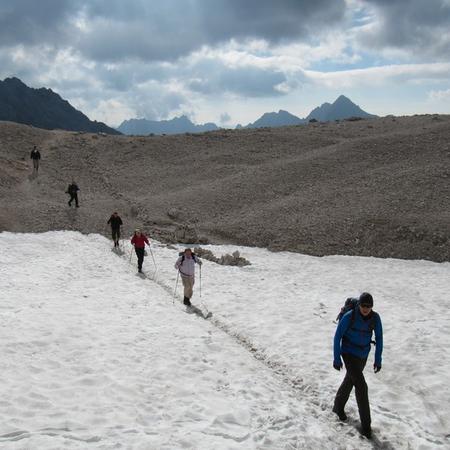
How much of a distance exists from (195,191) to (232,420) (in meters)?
35.1

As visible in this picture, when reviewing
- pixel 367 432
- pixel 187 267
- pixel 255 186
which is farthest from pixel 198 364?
pixel 255 186

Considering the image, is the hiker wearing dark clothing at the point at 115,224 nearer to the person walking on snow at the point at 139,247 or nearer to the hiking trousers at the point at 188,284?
the person walking on snow at the point at 139,247

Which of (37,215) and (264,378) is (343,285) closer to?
(264,378)

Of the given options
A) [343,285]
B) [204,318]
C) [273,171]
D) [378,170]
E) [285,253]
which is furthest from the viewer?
[273,171]

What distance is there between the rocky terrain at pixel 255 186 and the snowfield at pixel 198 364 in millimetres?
10079

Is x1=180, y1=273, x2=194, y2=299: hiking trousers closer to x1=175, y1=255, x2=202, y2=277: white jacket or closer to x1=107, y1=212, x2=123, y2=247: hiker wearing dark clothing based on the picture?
x1=175, y1=255, x2=202, y2=277: white jacket

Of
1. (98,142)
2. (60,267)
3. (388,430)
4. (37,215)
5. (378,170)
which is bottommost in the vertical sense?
(388,430)

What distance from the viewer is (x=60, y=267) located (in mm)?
22750

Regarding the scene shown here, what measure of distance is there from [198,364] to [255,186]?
3250 cm

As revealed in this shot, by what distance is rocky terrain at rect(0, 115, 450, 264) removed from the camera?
33375 millimetres

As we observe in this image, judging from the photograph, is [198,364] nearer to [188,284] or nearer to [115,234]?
[188,284]

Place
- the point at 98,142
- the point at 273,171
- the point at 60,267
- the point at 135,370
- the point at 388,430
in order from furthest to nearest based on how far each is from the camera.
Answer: the point at 98,142 < the point at 273,171 < the point at 60,267 < the point at 135,370 < the point at 388,430

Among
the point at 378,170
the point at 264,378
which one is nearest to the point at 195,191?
the point at 378,170

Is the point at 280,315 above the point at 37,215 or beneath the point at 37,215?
beneath
